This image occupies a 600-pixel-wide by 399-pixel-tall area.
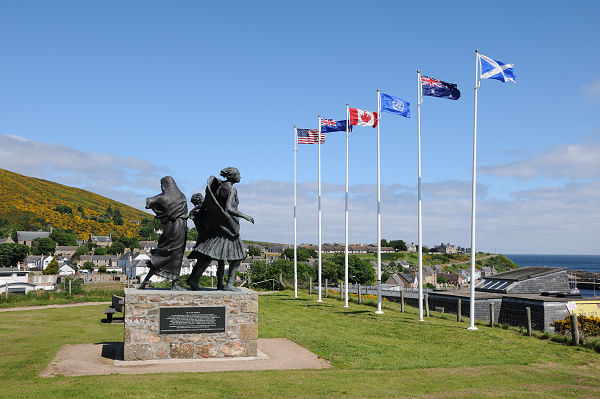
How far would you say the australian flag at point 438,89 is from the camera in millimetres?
21547

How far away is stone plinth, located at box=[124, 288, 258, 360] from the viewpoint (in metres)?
13.0

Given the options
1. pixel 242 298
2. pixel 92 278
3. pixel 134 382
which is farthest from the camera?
pixel 92 278

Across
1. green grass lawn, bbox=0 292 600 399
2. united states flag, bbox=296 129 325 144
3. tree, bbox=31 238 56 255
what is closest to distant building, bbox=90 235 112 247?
tree, bbox=31 238 56 255

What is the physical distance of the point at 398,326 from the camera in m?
20.1

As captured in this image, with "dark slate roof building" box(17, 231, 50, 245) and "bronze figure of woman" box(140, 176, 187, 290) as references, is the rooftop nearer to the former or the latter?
"bronze figure of woman" box(140, 176, 187, 290)

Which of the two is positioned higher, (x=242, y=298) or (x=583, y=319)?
(x=242, y=298)

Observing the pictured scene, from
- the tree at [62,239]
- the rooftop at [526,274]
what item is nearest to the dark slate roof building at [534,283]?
the rooftop at [526,274]

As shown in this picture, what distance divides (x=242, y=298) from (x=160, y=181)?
3.99 metres

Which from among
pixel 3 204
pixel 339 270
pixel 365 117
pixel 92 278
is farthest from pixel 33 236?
pixel 365 117

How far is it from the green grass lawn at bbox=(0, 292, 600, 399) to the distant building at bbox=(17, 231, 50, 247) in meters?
132

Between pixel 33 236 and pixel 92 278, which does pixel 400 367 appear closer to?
pixel 92 278

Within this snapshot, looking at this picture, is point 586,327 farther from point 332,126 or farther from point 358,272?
point 358,272

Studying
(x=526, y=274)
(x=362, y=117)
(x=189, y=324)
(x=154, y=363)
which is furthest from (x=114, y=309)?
(x=526, y=274)

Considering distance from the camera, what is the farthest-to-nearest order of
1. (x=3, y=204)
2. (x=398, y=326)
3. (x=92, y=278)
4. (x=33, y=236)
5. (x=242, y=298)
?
(x=3, y=204), (x=33, y=236), (x=92, y=278), (x=398, y=326), (x=242, y=298)
